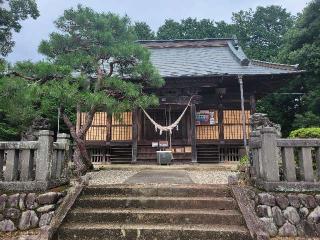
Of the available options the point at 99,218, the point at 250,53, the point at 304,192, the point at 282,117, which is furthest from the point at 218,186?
the point at 250,53

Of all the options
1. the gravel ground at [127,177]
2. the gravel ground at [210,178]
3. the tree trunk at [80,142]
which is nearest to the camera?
the gravel ground at [210,178]

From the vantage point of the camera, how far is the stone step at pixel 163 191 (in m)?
5.26

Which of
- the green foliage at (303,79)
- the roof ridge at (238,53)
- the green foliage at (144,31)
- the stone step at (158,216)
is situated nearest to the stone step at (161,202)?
the stone step at (158,216)

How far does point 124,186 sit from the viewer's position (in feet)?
18.0

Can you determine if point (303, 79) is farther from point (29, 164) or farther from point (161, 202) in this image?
point (29, 164)

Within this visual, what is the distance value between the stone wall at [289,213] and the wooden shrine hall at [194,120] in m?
8.16

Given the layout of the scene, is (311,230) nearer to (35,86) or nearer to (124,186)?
(124,186)

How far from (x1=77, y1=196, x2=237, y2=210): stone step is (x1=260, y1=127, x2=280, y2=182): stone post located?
80 cm

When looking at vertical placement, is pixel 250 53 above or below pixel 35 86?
above

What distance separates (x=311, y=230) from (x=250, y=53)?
96.8ft

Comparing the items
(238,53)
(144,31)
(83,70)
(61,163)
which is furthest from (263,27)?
(61,163)

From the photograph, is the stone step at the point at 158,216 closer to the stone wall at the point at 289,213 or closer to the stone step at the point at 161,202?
the stone step at the point at 161,202

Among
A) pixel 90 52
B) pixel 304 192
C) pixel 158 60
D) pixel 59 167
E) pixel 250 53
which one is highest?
pixel 250 53

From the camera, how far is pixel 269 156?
4938 millimetres
